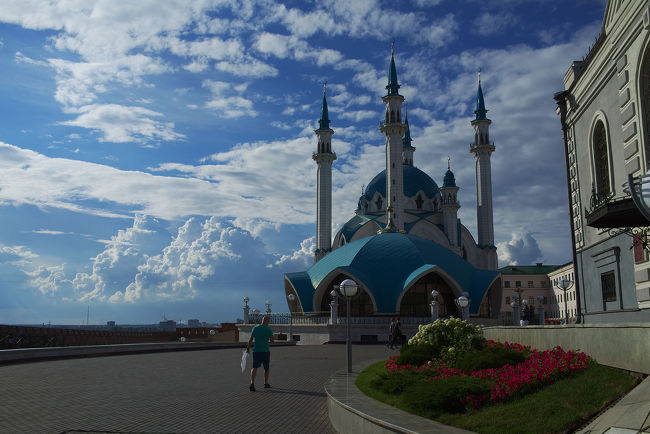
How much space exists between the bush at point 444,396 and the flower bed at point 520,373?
0.06 m

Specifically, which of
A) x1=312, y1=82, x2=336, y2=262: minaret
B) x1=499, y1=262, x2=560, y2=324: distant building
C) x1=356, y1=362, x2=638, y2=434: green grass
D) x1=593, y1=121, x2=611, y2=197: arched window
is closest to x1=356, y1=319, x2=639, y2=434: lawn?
x1=356, y1=362, x2=638, y2=434: green grass

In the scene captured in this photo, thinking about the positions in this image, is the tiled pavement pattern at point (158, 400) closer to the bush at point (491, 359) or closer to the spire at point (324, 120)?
the bush at point (491, 359)

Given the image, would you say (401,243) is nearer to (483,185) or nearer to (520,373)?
(483,185)

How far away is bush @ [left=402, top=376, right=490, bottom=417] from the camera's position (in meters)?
7.09

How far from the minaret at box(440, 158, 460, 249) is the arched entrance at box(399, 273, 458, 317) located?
82.9 feet

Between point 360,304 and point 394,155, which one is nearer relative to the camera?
point 360,304

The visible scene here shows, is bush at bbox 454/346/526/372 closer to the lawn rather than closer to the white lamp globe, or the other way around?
the lawn

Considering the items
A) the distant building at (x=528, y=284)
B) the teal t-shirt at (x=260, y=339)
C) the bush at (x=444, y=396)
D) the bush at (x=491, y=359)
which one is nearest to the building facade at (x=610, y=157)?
the bush at (x=491, y=359)

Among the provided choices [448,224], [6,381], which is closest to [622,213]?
[6,381]

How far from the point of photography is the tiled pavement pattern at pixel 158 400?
8227 mm

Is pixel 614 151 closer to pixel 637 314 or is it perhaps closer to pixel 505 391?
pixel 637 314

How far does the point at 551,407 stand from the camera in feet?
21.1

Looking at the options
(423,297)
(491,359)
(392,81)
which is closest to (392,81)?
(392,81)

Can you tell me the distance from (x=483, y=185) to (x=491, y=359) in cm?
5585
